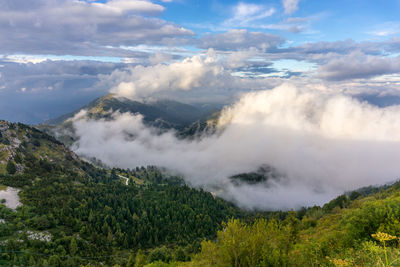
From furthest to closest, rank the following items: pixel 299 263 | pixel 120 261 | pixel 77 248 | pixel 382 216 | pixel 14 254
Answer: pixel 120 261
pixel 77 248
pixel 14 254
pixel 382 216
pixel 299 263

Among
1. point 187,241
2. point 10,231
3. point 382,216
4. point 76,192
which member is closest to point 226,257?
point 382,216

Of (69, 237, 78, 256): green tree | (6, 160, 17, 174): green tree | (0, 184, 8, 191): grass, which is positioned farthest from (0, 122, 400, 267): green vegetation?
(0, 184, 8, 191): grass

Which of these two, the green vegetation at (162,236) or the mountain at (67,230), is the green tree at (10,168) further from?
the green vegetation at (162,236)

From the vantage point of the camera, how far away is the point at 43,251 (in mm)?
102500

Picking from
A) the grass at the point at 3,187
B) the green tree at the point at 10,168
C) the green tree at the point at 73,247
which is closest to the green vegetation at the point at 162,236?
the green tree at the point at 73,247

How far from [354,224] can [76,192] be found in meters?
215

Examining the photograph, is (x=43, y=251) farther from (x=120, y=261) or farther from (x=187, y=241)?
(x=187, y=241)

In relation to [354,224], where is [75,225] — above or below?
below

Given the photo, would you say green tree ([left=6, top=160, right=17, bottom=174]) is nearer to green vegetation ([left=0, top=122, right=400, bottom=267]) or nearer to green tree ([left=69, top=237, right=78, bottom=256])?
green vegetation ([left=0, top=122, right=400, bottom=267])

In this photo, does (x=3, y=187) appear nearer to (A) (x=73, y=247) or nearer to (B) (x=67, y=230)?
(B) (x=67, y=230)

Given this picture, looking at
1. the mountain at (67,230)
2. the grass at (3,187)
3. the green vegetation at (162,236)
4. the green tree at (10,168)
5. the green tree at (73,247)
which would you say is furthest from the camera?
the green tree at (10,168)

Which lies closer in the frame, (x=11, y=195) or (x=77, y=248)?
(x=77, y=248)

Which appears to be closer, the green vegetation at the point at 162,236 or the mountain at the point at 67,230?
the green vegetation at the point at 162,236

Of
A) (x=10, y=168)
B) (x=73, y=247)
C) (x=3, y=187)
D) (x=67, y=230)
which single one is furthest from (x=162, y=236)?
(x=10, y=168)
